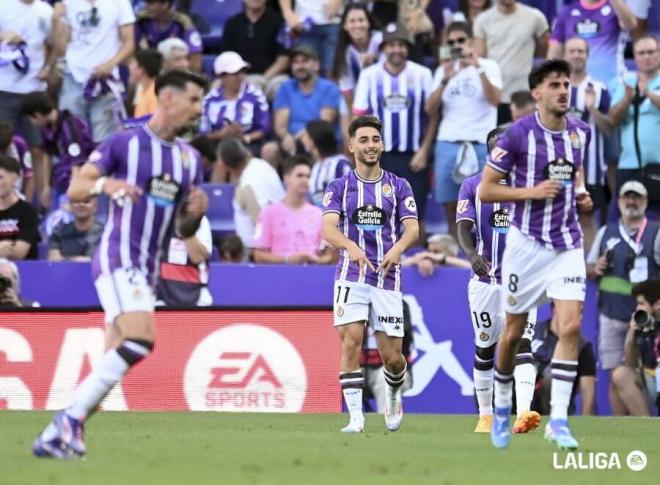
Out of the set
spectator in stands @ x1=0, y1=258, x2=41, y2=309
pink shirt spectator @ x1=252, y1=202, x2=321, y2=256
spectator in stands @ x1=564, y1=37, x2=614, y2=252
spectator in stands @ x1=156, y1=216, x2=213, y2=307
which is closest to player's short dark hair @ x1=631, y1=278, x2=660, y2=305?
spectator in stands @ x1=564, y1=37, x2=614, y2=252

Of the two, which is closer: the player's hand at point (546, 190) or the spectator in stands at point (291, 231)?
the player's hand at point (546, 190)

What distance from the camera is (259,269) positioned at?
16.7 m

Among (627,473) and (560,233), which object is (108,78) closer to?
(560,233)

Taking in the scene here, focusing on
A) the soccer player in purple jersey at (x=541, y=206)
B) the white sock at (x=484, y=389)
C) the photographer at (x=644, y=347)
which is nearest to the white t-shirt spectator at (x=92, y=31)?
the photographer at (x=644, y=347)

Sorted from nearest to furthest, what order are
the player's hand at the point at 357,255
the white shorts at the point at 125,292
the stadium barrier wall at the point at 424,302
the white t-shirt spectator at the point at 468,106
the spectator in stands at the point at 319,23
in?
1. the white shorts at the point at 125,292
2. the player's hand at the point at 357,255
3. the stadium barrier wall at the point at 424,302
4. the white t-shirt spectator at the point at 468,106
5. the spectator in stands at the point at 319,23

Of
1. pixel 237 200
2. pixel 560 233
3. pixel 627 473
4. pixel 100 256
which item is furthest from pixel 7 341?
pixel 627 473

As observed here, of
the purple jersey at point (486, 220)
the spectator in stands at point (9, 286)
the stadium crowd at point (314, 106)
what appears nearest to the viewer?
the purple jersey at point (486, 220)

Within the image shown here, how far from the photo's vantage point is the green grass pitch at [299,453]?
838 centimetres

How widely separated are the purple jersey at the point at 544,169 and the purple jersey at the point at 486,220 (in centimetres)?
219

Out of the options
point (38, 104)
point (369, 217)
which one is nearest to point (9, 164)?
point (38, 104)

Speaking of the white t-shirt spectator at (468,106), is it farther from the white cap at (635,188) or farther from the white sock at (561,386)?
the white sock at (561,386)

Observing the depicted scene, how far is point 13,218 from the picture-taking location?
16656mm

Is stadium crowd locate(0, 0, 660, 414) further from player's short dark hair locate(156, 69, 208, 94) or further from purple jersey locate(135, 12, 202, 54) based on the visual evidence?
player's short dark hair locate(156, 69, 208, 94)

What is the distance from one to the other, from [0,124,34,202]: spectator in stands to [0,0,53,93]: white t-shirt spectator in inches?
27.9
